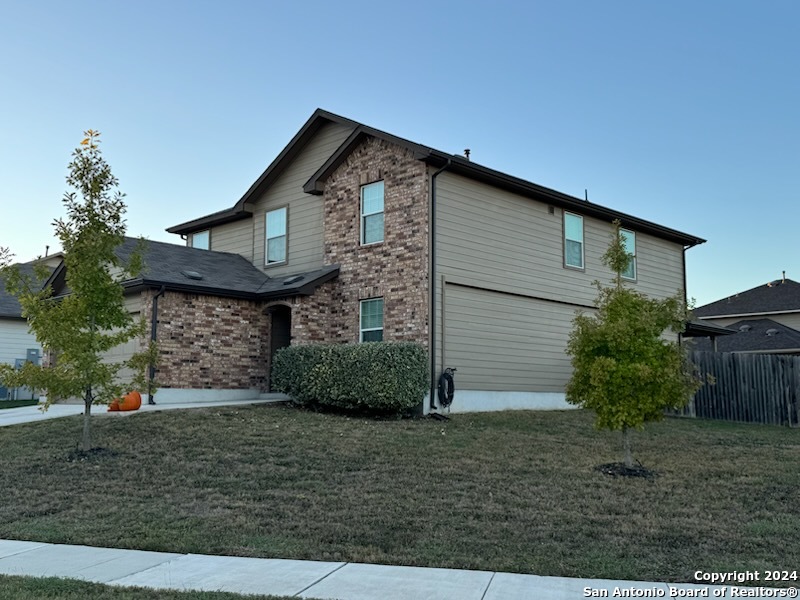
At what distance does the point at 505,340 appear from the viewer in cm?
1800

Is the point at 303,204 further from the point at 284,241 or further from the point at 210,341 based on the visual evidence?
the point at 210,341

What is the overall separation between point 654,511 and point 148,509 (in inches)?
225

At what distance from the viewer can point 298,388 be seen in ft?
52.6

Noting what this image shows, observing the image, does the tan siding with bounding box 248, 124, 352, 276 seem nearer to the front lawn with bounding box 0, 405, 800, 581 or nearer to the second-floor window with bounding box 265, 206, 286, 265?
the second-floor window with bounding box 265, 206, 286, 265

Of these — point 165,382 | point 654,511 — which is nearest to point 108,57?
point 165,382

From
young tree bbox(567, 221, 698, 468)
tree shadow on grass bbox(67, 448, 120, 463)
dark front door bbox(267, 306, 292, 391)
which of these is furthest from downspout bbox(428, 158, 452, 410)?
tree shadow on grass bbox(67, 448, 120, 463)

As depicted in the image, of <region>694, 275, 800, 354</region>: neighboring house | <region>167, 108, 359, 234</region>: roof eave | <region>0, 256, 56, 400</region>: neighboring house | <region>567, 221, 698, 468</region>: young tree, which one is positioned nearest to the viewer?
<region>567, 221, 698, 468</region>: young tree

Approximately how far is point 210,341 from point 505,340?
6.93 m

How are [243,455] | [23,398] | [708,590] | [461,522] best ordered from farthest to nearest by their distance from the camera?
1. [23,398]
2. [243,455]
3. [461,522]
4. [708,590]

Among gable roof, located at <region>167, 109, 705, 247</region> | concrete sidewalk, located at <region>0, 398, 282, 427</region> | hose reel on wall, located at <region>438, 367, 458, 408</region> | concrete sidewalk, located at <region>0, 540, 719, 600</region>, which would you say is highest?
gable roof, located at <region>167, 109, 705, 247</region>

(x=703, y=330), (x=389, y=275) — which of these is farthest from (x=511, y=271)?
(x=703, y=330)

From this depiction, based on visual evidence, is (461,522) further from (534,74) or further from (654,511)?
(534,74)

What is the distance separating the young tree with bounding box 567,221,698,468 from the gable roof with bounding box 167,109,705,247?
645cm

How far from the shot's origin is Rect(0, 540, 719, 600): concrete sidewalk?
5715 mm
